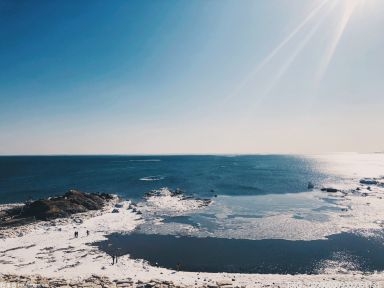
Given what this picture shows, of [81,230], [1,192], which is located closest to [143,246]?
[81,230]

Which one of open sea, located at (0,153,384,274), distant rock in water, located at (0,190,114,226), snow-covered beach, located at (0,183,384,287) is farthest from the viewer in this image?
distant rock in water, located at (0,190,114,226)

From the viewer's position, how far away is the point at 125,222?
64250mm

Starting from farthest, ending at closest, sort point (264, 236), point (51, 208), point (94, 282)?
point (51, 208), point (264, 236), point (94, 282)

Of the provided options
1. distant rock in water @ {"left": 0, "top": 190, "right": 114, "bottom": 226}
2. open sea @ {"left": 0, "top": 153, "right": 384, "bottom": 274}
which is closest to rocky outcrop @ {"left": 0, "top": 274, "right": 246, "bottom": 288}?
open sea @ {"left": 0, "top": 153, "right": 384, "bottom": 274}

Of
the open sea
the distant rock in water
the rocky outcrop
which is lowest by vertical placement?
the open sea

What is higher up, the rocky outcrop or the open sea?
the rocky outcrop

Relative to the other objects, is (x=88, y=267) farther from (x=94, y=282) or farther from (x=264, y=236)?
(x=264, y=236)

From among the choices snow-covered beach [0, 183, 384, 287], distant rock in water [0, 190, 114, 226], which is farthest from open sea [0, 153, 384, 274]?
distant rock in water [0, 190, 114, 226]

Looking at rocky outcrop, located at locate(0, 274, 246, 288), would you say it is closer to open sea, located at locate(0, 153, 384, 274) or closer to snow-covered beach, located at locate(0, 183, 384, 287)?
snow-covered beach, located at locate(0, 183, 384, 287)

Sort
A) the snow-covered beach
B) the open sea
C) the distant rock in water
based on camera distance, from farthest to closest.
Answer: the distant rock in water < the open sea < the snow-covered beach

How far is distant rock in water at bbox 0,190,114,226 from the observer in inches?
2579

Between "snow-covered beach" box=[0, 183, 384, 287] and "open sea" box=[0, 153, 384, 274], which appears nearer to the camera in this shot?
"snow-covered beach" box=[0, 183, 384, 287]

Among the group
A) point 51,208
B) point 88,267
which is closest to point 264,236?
point 88,267

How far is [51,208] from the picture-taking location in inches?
2692
